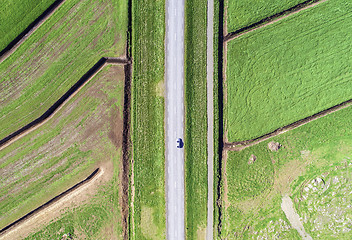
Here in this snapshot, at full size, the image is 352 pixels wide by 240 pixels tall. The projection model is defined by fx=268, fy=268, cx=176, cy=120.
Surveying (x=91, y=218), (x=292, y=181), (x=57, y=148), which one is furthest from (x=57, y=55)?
(x=292, y=181)

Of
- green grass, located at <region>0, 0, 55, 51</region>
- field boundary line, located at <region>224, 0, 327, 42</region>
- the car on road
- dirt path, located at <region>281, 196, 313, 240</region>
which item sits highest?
green grass, located at <region>0, 0, 55, 51</region>

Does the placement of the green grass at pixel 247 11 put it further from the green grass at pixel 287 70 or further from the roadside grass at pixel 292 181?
the roadside grass at pixel 292 181

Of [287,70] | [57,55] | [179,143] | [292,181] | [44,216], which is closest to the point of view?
[57,55]

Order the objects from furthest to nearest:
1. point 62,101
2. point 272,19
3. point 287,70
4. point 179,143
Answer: point 287,70
point 272,19
point 179,143
point 62,101

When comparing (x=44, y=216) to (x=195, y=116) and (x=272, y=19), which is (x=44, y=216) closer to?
(x=195, y=116)

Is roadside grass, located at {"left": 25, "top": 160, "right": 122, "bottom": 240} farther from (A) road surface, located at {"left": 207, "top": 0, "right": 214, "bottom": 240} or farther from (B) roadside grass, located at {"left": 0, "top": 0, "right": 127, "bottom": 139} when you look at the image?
(B) roadside grass, located at {"left": 0, "top": 0, "right": 127, "bottom": 139}

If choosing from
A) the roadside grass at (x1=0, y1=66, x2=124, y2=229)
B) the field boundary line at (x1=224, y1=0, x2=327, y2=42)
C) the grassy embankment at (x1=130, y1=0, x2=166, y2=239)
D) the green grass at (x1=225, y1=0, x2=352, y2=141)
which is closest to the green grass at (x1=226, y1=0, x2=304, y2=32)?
the field boundary line at (x1=224, y1=0, x2=327, y2=42)
